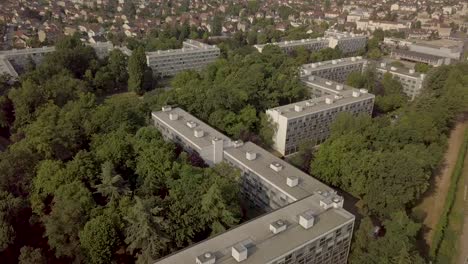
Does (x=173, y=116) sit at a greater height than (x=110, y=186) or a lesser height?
greater

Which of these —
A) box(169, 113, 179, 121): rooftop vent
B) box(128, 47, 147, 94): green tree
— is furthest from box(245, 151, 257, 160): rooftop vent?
box(128, 47, 147, 94): green tree

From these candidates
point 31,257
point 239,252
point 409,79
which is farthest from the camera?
point 409,79

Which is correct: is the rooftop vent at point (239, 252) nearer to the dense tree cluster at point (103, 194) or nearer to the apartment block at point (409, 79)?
the dense tree cluster at point (103, 194)

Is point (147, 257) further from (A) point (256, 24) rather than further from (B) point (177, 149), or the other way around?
(A) point (256, 24)

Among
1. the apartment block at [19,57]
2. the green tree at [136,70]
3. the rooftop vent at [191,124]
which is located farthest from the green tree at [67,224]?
the apartment block at [19,57]

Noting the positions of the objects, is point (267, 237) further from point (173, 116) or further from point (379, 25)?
point (379, 25)

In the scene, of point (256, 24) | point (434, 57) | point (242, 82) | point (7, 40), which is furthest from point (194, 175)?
point (256, 24)

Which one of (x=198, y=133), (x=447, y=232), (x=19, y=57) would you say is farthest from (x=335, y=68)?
(x=19, y=57)
